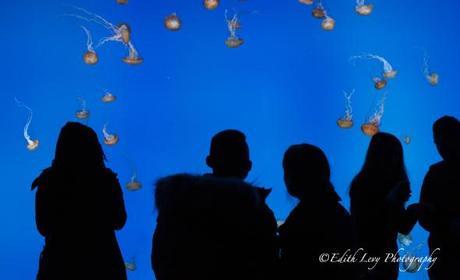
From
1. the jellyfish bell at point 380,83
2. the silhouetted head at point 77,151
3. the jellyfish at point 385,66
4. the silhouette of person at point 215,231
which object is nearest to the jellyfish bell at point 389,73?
the jellyfish at point 385,66

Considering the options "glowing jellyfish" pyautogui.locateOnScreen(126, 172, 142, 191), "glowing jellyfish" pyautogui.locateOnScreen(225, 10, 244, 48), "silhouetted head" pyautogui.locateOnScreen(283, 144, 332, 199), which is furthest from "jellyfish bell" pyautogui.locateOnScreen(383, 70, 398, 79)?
"silhouetted head" pyautogui.locateOnScreen(283, 144, 332, 199)

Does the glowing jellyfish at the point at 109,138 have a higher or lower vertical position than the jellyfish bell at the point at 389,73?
lower

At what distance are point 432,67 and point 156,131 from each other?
4.11 m

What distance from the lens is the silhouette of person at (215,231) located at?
1634mm

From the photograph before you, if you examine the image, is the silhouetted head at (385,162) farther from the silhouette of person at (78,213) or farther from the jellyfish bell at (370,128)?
the jellyfish bell at (370,128)

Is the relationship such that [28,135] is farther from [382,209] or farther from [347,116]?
[382,209]

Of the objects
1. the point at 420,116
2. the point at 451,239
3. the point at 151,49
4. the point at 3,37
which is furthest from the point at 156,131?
the point at 451,239

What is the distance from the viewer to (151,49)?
661 centimetres

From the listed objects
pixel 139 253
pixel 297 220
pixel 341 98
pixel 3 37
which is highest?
pixel 3 37

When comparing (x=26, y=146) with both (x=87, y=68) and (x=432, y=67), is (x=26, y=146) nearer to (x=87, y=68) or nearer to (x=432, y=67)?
(x=87, y=68)

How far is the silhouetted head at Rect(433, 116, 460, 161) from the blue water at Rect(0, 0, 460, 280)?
4192mm

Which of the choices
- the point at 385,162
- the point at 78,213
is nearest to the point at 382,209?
the point at 385,162

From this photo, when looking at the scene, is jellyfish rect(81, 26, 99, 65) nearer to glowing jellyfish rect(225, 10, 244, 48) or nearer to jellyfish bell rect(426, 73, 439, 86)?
glowing jellyfish rect(225, 10, 244, 48)

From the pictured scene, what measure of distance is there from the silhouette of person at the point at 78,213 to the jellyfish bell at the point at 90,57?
4154 mm
